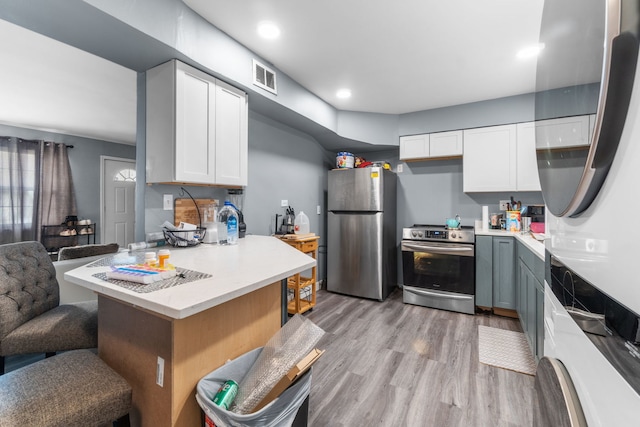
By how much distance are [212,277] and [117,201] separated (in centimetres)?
567

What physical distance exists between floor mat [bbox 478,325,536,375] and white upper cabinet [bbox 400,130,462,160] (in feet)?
6.70

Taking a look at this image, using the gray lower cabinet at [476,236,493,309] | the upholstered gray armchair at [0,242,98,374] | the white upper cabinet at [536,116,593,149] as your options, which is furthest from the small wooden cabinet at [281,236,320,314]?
the white upper cabinet at [536,116,593,149]

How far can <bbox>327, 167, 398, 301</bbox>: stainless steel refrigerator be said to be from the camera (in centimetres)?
356

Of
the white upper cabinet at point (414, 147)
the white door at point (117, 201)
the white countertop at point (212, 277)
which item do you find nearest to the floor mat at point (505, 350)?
the white countertop at point (212, 277)

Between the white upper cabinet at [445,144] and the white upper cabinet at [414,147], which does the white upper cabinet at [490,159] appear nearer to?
the white upper cabinet at [445,144]

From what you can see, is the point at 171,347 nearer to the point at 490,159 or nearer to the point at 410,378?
the point at 410,378

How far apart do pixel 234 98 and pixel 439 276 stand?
278cm

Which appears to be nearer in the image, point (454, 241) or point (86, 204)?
point (454, 241)

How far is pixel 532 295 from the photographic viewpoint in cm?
205

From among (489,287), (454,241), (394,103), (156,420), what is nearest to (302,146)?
(394,103)

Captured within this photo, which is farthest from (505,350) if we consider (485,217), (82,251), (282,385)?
(82,251)

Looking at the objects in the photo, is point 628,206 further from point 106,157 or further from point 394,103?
point 106,157

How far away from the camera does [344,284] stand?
12.3 feet

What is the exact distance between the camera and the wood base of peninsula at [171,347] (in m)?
0.99
